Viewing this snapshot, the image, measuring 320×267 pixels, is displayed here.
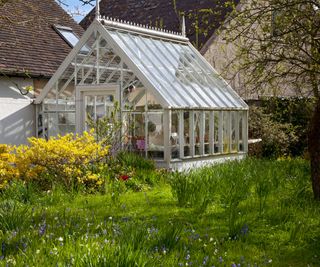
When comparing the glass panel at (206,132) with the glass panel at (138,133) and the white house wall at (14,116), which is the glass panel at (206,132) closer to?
the glass panel at (138,133)

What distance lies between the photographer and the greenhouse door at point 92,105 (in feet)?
48.8

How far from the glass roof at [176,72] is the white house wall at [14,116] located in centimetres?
406

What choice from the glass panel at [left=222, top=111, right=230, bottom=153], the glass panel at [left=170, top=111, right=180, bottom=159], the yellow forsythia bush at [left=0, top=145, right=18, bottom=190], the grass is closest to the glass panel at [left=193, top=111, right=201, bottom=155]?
the glass panel at [left=170, top=111, right=180, bottom=159]

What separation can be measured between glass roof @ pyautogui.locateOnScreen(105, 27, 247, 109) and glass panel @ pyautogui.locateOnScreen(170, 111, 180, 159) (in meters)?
0.34

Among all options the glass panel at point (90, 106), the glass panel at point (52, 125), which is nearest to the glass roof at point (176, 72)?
the glass panel at point (90, 106)

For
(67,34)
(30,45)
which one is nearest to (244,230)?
(30,45)

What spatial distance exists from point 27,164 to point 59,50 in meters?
9.92

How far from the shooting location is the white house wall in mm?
16172

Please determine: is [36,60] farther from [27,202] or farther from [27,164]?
[27,202]

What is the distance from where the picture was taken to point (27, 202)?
8352mm

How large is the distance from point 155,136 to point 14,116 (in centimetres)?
522

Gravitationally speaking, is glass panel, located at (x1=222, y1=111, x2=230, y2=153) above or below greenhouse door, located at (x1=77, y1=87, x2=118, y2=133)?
below

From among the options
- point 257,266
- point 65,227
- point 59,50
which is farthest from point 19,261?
point 59,50

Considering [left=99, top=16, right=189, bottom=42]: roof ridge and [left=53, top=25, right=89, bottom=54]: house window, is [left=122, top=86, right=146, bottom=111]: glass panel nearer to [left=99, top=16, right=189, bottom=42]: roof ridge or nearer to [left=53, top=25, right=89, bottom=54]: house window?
[left=99, top=16, right=189, bottom=42]: roof ridge
